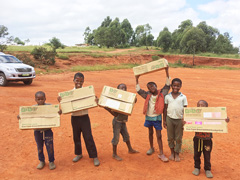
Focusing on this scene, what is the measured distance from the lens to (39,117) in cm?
357

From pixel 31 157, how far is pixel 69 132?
147cm

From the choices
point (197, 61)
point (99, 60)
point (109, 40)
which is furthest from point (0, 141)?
point (109, 40)

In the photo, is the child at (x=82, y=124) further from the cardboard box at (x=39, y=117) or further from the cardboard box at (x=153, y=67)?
the cardboard box at (x=153, y=67)

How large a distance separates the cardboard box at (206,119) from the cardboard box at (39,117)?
226 cm

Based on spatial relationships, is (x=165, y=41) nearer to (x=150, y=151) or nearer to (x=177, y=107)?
(x=150, y=151)

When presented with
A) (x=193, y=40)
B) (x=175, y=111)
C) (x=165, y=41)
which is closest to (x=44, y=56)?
(x=175, y=111)

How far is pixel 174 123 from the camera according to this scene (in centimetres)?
384

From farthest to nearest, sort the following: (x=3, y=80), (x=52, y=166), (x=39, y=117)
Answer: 1. (x=3, y=80)
2. (x=52, y=166)
3. (x=39, y=117)

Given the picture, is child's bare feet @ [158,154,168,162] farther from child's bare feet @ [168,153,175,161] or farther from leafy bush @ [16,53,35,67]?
leafy bush @ [16,53,35,67]

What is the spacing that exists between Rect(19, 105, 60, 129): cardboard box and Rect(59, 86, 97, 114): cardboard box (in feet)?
0.62

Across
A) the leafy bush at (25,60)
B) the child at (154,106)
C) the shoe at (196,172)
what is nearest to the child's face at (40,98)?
the child at (154,106)

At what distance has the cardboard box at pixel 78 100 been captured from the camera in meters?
3.58

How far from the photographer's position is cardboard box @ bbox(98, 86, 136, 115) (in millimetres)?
3531

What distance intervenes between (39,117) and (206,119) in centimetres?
284
